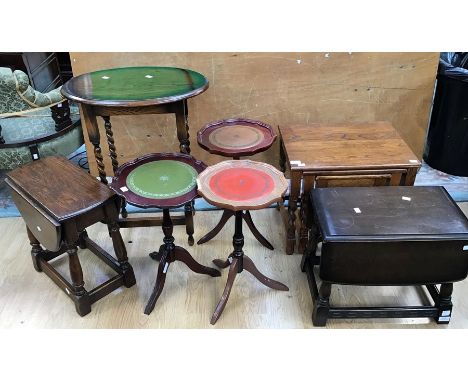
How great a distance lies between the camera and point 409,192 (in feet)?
6.37

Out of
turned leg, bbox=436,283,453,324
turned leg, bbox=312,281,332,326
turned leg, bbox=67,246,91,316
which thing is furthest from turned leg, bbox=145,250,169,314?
turned leg, bbox=436,283,453,324

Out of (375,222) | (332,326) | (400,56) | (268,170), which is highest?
(400,56)

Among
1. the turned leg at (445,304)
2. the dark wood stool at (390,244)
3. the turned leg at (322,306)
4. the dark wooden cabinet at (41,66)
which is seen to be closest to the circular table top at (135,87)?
the dark wood stool at (390,244)

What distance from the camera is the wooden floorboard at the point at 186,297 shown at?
1978 mm

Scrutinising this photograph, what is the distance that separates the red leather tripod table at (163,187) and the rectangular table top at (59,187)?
10cm

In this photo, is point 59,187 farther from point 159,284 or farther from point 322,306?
point 322,306

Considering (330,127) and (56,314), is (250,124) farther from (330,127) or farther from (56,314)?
(56,314)

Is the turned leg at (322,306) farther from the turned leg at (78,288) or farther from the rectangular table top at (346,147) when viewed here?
the turned leg at (78,288)

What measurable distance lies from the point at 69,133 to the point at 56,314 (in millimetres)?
1239

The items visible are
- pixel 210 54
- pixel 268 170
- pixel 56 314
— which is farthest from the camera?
pixel 210 54

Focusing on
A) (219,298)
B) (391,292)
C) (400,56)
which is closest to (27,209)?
(219,298)

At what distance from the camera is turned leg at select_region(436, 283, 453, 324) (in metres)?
1.87

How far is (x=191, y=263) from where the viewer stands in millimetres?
2150

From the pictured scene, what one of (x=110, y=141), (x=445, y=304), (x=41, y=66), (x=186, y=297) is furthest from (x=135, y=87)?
(x=41, y=66)
